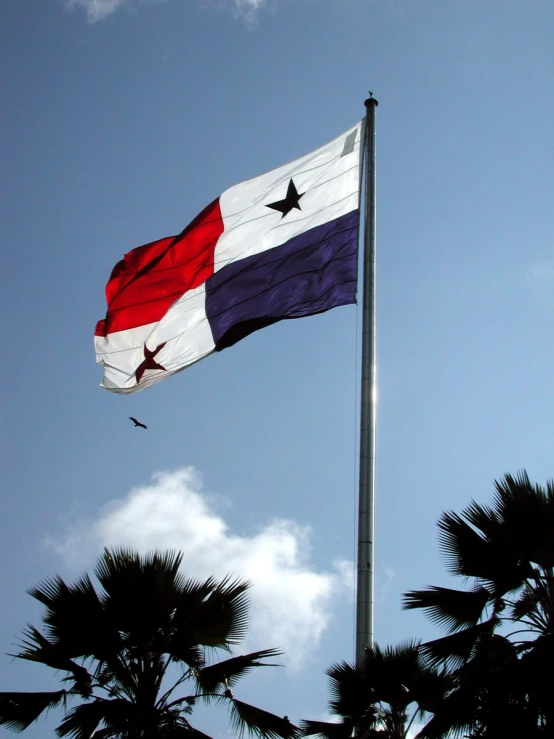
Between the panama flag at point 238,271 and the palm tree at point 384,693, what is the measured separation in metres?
6.38

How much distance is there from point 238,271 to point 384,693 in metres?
9.65

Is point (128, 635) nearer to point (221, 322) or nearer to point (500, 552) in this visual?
point (500, 552)

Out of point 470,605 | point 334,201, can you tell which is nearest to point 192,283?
point 334,201

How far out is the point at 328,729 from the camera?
14.9 metres

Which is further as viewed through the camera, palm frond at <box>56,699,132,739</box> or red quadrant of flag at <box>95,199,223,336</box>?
red quadrant of flag at <box>95,199,223,336</box>

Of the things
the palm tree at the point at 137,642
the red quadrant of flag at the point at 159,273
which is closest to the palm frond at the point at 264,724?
the palm tree at the point at 137,642

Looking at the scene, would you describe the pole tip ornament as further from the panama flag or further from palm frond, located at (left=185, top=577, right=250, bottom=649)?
palm frond, located at (left=185, top=577, right=250, bottom=649)

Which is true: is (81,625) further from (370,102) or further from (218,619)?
(370,102)

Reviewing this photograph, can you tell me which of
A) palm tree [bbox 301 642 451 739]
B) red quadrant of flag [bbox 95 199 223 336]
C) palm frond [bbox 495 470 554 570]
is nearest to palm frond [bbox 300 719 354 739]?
palm tree [bbox 301 642 451 739]

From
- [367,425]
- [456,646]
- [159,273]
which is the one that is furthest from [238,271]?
[456,646]

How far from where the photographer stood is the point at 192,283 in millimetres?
22359

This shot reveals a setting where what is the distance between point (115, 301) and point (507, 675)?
541 inches

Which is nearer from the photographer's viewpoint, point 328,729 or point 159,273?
point 328,729

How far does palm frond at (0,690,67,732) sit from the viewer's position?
48.0 ft
